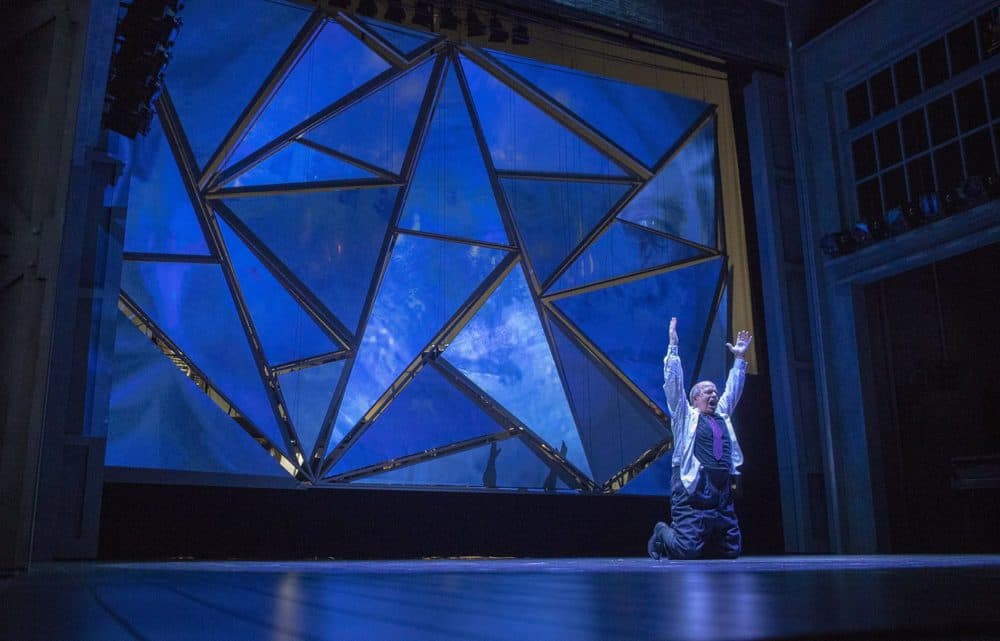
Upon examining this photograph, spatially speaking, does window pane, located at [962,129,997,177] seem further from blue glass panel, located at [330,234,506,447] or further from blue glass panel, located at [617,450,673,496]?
blue glass panel, located at [330,234,506,447]

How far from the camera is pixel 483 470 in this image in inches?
317

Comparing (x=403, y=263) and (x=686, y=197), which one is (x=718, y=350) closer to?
(x=686, y=197)

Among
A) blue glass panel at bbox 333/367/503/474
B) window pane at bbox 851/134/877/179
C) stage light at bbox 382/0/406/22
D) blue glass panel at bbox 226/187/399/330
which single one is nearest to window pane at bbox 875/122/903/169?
window pane at bbox 851/134/877/179

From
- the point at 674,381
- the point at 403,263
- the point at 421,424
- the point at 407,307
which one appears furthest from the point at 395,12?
the point at 674,381

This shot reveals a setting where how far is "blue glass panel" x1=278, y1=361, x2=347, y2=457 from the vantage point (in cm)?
745

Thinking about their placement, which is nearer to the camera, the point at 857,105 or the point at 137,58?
the point at 137,58

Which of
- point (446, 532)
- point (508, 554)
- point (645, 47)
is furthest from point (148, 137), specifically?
point (645, 47)

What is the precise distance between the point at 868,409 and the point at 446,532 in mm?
5010

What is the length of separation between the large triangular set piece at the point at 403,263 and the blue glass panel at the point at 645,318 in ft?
0.09

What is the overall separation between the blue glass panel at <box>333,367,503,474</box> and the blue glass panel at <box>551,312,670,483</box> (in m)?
0.96

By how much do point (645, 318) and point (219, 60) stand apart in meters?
4.91

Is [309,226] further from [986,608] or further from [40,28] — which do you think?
[986,608]

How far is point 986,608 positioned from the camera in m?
1.08

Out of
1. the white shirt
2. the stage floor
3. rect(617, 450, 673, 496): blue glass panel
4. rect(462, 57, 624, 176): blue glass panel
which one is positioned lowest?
the stage floor
